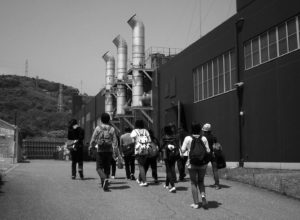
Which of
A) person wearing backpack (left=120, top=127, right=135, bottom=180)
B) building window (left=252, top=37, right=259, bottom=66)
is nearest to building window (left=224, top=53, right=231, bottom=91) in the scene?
building window (left=252, top=37, right=259, bottom=66)

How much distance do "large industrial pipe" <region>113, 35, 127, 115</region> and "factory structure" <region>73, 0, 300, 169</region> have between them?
6.28 meters

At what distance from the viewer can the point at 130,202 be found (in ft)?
31.0

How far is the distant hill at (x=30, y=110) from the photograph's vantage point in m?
130

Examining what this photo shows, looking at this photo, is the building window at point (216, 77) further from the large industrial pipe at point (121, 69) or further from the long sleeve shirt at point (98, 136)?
the large industrial pipe at point (121, 69)

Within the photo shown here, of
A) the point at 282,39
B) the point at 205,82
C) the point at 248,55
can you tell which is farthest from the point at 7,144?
the point at 282,39

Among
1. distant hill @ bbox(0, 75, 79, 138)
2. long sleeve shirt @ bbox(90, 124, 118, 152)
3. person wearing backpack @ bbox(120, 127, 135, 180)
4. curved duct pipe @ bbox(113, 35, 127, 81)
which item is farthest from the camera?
distant hill @ bbox(0, 75, 79, 138)

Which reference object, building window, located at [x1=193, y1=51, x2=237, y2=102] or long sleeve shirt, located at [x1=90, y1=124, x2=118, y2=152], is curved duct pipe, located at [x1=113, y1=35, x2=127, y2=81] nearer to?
building window, located at [x1=193, y1=51, x2=237, y2=102]

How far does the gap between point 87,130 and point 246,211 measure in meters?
59.1

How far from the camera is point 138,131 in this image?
1197cm

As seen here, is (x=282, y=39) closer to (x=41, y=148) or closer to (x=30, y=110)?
(x=41, y=148)

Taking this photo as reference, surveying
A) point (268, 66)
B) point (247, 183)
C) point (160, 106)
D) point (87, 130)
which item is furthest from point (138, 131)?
point (87, 130)

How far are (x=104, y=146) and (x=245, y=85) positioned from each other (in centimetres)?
1360

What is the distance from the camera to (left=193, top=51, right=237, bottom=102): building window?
82.0ft

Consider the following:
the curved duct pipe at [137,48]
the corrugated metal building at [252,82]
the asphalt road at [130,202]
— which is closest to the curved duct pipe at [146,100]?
the curved duct pipe at [137,48]
